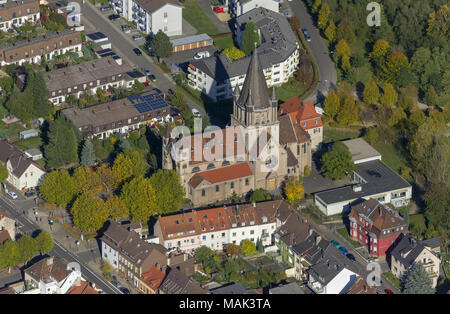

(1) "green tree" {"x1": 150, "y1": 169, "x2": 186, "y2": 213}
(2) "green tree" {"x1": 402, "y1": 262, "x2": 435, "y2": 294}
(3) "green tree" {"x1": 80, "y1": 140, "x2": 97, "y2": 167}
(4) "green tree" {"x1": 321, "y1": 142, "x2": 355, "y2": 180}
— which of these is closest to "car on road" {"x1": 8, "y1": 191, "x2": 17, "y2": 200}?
(3) "green tree" {"x1": 80, "y1": 140, "x2": 97, "y2": 167}

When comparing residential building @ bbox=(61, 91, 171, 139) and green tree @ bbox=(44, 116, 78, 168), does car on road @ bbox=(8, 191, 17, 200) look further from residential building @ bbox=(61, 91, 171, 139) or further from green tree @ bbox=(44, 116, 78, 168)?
residential building @ bbox=(61, 91, 171, 139)

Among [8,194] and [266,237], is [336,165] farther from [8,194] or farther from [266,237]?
[8,194]

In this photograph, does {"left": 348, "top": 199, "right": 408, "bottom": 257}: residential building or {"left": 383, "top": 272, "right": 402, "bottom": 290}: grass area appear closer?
{"left": 383, "top": 272, "right": 402, "bottom": 290}: grass area

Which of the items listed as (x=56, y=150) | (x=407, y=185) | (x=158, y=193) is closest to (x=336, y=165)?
(x=407, y=185)

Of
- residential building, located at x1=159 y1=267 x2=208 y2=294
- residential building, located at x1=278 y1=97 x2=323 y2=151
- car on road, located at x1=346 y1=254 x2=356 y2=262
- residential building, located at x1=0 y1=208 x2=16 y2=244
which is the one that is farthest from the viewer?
residential building, located at x1=278 y1=97 x2=323 y2=151

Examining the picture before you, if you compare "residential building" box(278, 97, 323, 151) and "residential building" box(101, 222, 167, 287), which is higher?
"residential building" box(278, 97, 323, 151)

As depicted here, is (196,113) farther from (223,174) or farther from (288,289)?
(288,289)

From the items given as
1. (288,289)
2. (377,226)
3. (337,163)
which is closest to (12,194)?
(288,289)
